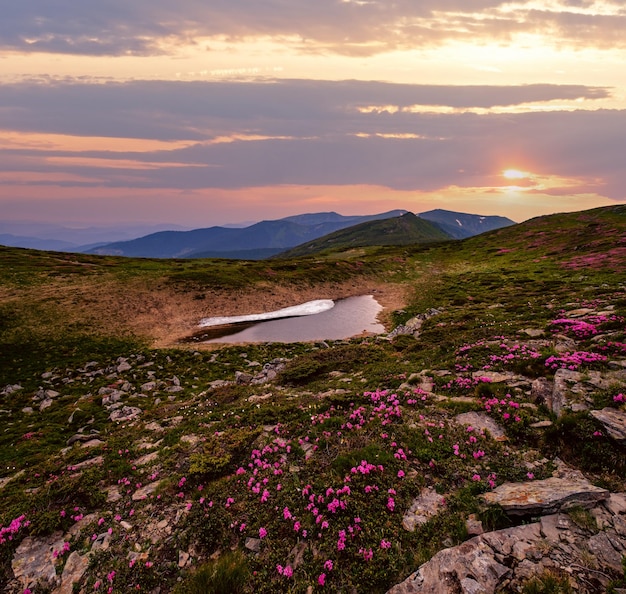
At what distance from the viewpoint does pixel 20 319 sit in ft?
127

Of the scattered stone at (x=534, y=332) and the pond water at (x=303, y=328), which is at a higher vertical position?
the scattered stone at (x=534, y=332)

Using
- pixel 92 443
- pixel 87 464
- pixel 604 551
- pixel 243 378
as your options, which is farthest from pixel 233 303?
pixel 604 551

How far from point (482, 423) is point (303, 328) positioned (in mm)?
32247

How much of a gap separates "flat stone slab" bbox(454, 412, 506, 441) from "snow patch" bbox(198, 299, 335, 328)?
1499 inches

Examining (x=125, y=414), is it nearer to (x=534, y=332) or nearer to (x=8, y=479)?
(x=8, y=479)

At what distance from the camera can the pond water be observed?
131 feet

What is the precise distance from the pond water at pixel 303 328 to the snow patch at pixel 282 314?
1.27 meters

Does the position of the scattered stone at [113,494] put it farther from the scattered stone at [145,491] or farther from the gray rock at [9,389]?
the gray rock at [9,389]

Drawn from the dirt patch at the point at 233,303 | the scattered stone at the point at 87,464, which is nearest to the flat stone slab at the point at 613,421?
the scattered stone at the point at 87,464

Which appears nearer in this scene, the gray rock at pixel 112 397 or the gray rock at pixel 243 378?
the gray rock at pixel 112 397

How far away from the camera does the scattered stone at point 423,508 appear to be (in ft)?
30.8

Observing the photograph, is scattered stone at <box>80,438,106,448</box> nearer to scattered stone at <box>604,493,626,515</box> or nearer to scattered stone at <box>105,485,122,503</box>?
scattered stone at <box>105,485,122,503</box>

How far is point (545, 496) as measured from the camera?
8.96 metres

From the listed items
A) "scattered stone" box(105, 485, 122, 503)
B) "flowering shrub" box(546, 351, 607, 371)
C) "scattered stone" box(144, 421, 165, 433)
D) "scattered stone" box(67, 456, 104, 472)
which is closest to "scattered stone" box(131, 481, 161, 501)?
"scattered stone" box(105, 485, 122, 503)
